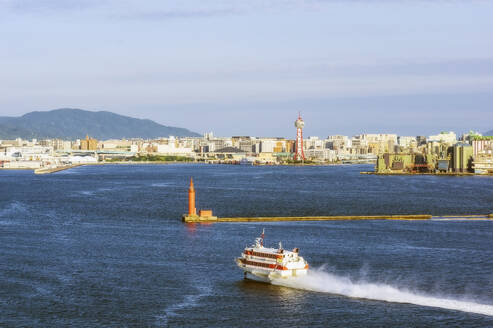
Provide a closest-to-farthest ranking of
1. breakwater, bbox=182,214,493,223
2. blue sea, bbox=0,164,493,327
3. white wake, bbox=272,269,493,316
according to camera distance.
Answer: blue sea, bbox=0,164,493,327 < white wake, bbox=272,269,493,316 < breakwater, bbox=182,214,493,223

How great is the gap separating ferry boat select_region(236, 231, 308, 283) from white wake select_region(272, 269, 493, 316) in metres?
0.26

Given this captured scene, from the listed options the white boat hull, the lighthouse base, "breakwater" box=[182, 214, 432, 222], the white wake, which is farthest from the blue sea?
"breakwater" box=[182, 214, 432, 222]

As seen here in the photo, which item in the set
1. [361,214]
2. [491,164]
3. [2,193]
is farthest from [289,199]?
[491,164]

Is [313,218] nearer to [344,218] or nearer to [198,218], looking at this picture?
[344,218]

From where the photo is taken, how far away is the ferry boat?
78.8ft

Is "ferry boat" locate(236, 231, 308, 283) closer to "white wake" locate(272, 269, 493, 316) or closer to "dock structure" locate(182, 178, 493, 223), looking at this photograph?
"white wake" locate(272, 269, 493, 316)

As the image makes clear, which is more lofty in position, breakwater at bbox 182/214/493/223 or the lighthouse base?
the lighthouse base

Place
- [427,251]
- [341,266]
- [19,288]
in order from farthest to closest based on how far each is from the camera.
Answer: [427,251]
[341,266]
[19,288]

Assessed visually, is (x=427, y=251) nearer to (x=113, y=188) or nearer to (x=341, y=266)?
(x=341, y=266)

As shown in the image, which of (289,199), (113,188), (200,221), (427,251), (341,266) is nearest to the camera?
(341,266)

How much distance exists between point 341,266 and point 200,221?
14.2 meters

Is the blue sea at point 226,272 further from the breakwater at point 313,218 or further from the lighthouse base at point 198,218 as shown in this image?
the breakwater at point 313,218

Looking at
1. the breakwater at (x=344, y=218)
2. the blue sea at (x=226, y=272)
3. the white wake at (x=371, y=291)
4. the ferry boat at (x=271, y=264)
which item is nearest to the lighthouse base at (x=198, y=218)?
the breakwater at (x=344, y=218)

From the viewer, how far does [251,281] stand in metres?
24.9
